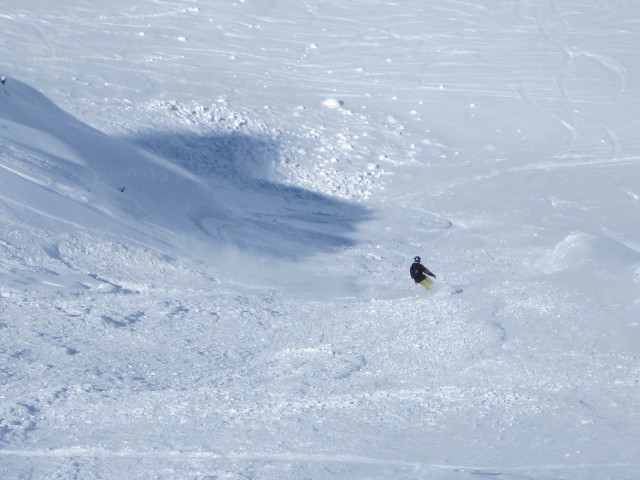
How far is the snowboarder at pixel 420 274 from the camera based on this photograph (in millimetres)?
4848

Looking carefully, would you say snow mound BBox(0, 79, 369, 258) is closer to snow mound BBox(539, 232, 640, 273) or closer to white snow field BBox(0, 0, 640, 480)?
white snow field BBox(0, 0, 640, 480)

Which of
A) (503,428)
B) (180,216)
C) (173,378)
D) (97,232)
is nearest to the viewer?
(503,428)

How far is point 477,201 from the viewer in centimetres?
754

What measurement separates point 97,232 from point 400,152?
432cm

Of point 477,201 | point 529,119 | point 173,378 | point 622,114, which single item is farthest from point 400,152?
point 173,378

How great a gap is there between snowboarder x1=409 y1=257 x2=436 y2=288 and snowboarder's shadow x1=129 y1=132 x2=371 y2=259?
105cm

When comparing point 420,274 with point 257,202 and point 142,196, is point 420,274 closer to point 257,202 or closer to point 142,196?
point 142,196

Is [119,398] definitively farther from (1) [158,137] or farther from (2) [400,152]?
(2) [400,152]

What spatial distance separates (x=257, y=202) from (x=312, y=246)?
117cm

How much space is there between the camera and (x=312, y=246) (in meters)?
6.12

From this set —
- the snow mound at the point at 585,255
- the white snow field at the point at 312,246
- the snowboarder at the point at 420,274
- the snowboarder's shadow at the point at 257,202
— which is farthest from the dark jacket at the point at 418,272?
the snowboarder's shadow at the point at 257,202

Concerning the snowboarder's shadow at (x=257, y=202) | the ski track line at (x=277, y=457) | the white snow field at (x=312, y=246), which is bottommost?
the snowboarder's shadow at (x=257, y=202)

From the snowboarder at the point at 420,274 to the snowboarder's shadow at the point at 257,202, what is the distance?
1.05 meters

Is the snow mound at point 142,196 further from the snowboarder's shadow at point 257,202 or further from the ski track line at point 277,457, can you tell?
the ski track line at point 277,457
